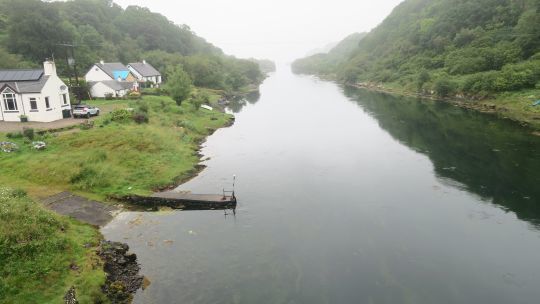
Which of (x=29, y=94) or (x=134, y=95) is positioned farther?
(x=134, y=95)

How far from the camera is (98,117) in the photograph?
47.7 m

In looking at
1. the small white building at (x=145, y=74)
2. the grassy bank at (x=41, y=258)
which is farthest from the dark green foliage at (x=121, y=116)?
the small white building at (x=145, y=74)

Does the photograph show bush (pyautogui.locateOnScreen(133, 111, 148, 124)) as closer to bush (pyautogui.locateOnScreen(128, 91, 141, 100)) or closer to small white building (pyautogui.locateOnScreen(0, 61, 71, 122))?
small white building (pyautogui.locateOnScreen(0, 61, 71, 122))

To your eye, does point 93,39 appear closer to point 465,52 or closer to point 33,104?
point 33,104

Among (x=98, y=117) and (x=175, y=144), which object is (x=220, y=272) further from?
(x=98, y=117)

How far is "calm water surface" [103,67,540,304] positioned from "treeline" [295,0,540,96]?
3022cm

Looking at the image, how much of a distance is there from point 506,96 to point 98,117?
67.9 meters

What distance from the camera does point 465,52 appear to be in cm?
9400

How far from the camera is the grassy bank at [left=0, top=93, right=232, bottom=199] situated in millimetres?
30812

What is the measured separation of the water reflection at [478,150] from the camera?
31500 millimetres

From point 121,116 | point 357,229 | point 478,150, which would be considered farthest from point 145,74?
point 357,229

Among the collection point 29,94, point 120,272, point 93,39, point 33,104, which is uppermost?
point 93,39

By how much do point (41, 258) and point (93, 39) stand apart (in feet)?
376

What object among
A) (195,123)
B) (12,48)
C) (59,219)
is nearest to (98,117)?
(195,123)
